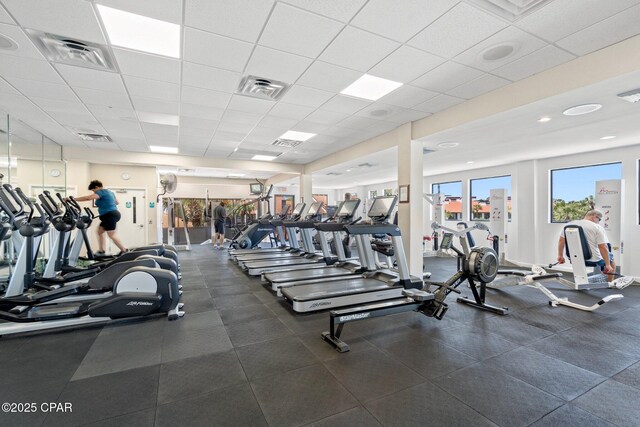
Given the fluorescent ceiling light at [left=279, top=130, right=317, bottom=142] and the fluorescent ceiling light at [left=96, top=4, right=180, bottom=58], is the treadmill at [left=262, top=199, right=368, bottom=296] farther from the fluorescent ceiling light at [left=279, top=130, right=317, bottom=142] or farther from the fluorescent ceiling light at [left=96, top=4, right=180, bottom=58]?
the fluorescent ceiling light at [left=96, top=4, right=180, bottom=58]

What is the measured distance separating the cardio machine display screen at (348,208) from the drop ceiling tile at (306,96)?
177 cm

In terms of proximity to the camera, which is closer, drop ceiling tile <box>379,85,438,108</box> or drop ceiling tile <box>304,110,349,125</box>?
drop ceiling tile <box>379,85,438,108</box>

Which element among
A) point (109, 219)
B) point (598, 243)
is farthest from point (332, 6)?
point (109, 219)

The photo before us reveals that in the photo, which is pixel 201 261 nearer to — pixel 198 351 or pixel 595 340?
pixel 198 351

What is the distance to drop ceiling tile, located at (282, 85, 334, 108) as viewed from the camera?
3.83 meters

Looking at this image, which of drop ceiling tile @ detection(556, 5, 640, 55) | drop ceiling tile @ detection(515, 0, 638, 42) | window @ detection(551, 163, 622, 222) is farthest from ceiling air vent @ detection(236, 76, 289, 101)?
window @ detection(551, 163, 622, 222)

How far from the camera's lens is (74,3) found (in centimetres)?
222

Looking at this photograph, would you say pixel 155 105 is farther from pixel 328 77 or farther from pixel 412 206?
pixel 412 206

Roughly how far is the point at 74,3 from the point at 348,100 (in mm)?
3042

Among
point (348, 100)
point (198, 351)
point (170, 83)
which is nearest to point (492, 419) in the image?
point (198, 351)

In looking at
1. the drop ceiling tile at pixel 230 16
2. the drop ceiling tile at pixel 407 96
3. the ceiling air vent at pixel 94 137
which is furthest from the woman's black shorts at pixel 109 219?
the drop ceiling tile at pixel 407 96

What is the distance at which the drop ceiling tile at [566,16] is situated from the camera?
2.23 m

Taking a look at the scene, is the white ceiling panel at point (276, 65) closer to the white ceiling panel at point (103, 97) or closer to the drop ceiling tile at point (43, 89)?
the white ceiling panel at point (103, 97)

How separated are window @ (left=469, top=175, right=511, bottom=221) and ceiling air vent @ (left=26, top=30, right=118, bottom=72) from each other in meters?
8.98
